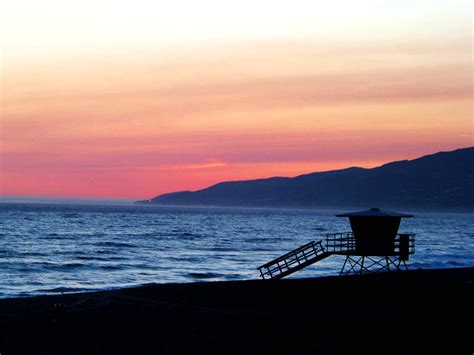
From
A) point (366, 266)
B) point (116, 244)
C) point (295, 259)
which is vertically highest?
point (295, 259)

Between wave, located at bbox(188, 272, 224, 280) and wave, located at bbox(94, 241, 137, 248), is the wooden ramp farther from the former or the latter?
wave, located at bbox(94, 241, 137, 248)

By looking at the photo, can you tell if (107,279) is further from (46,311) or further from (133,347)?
(133,347)

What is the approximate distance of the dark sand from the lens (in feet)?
71.7

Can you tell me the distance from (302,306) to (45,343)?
1183cm

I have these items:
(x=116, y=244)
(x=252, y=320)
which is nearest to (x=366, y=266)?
(x=252, y=320)

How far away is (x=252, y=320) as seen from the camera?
26328mm

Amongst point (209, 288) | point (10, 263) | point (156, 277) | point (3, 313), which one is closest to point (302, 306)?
point (209, 288)

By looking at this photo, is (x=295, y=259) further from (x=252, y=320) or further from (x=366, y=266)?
(x=366, y=266)

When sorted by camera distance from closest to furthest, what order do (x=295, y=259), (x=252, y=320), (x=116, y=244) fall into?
(x=252, y=320), (x=295, y=259), (x=116, y=244)

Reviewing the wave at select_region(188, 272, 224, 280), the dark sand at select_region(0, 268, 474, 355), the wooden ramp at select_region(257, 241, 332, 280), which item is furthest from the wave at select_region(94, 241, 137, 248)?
the dark sand at select_region(0, 268, 474, 355)

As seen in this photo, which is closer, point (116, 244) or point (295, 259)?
point (295, 259)

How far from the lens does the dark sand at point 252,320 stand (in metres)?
21.9

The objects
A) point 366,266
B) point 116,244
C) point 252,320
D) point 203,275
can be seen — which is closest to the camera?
point 252,320

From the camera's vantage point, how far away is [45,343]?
22516 mm
